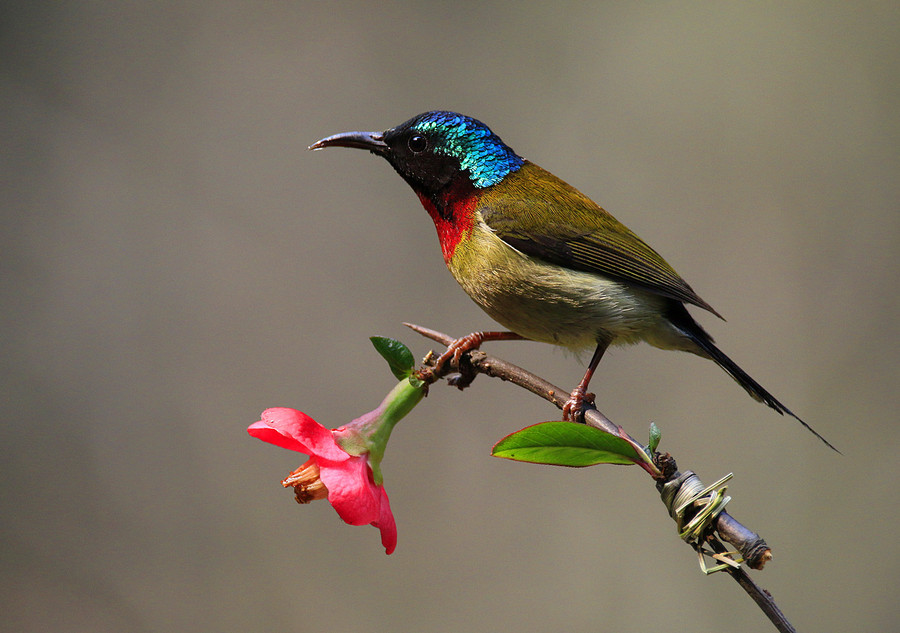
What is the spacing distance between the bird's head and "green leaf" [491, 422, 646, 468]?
0.68 metres

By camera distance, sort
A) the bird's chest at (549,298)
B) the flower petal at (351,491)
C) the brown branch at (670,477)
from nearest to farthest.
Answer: the brown branch at (670,477), the flower petal at (351,491), the bird's chest at (549,298)

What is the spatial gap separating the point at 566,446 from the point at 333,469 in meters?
0.27

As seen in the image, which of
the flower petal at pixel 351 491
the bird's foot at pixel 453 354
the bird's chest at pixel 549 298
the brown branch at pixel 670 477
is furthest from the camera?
the bird's chest at pixel 549 298

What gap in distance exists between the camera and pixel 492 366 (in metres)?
0.88

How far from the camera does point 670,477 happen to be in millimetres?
667

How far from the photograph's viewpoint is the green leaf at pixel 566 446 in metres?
0.65

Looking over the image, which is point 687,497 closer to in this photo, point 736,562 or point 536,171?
point 736,562

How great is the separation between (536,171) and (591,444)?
2.65 feet

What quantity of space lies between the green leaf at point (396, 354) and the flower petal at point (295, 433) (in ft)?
0.38

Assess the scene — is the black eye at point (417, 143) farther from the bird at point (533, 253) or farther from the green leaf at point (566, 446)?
the green leaf at point (566, 446)

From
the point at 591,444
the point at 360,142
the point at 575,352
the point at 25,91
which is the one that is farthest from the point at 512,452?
the point at 25,91

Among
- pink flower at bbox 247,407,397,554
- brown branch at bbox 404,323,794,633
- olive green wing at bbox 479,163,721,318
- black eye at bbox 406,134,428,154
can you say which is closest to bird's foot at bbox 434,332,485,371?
brown branch at bbox 404,323,794,633

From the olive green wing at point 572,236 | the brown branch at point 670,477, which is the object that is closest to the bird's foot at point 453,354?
the brown branch at point 670,477

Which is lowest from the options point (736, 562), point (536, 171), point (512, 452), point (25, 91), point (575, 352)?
point (736, 562)
